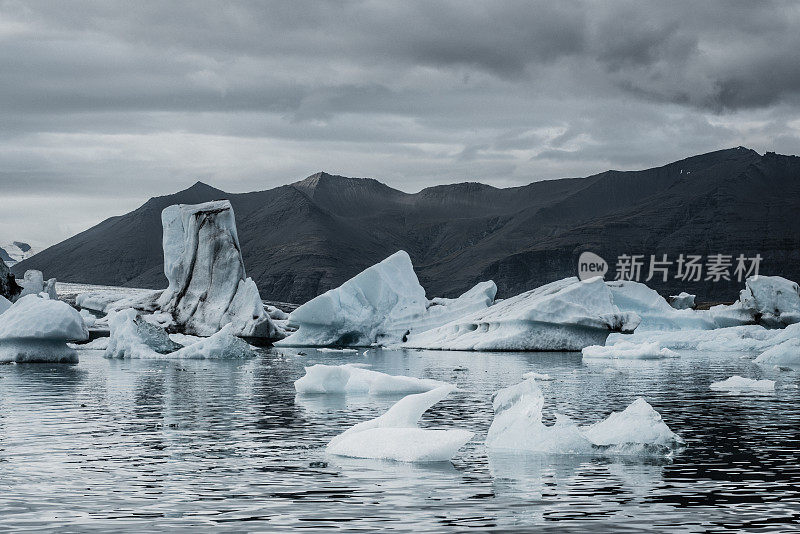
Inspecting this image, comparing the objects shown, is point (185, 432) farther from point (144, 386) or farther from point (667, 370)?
point (667, 370)

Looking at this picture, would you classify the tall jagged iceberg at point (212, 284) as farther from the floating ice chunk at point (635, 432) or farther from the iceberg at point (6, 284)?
the floating ice chunk at point (635, 432)

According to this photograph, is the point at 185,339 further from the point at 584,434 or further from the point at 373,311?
the point at 584,434

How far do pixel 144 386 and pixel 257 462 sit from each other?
14997mm

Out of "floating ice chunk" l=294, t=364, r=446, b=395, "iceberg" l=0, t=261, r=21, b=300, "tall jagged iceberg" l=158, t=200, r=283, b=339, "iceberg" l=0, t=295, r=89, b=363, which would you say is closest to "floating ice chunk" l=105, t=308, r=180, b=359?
"iceberg" l=0, t=295, r=89, b=363

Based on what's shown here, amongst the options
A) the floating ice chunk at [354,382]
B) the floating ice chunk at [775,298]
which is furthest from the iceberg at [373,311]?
the floating ice chunk at [354,382]

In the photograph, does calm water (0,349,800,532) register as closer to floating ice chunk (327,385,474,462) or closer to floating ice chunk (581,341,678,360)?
floating ice chunk (327,385,474,462)

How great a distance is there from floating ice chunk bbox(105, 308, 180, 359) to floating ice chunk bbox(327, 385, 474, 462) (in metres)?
30.3

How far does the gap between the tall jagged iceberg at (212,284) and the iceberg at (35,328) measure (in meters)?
21.3

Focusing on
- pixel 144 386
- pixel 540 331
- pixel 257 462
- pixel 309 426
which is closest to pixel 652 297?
pixel 540 331

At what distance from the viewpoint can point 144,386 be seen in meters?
27.5

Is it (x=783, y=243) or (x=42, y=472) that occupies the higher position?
(x=783, y=243)

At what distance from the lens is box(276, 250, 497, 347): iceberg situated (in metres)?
55.0

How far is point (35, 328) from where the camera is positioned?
3481 cm

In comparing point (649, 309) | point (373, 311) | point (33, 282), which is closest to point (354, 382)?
point (373, 311)
